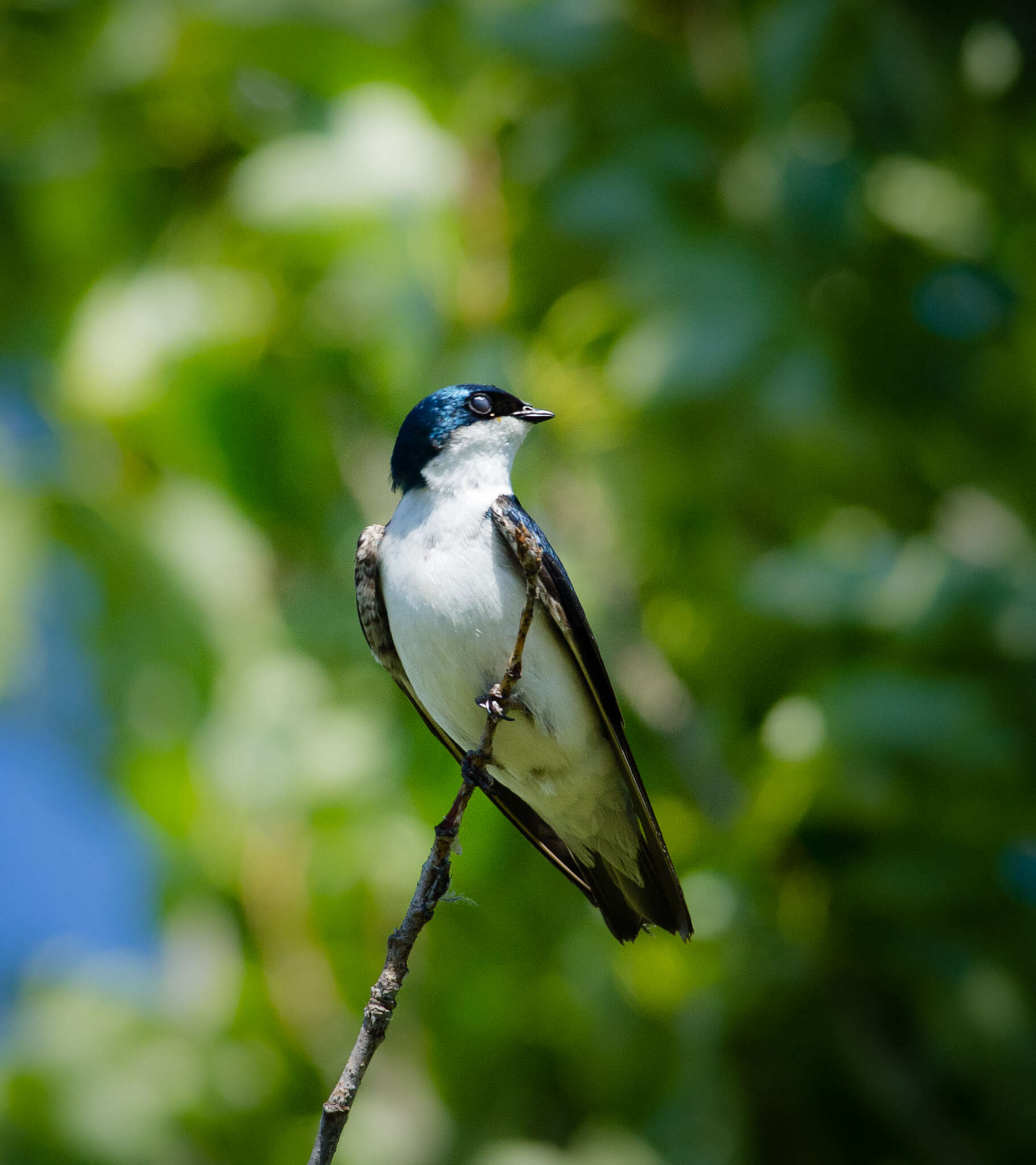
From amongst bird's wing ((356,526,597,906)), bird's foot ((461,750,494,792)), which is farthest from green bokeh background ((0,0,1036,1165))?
bird's foot ((461,750,494,792))

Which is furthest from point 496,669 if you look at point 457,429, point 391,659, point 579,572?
point 579,572

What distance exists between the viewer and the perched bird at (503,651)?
234 cm

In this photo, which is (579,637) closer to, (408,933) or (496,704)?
(496,704)

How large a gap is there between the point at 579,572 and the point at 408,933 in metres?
1.99

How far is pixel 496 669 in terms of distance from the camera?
2344mm

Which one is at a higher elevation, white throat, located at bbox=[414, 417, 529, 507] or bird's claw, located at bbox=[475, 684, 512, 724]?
white throat, located at bbox=[414, 417, 529, 507]

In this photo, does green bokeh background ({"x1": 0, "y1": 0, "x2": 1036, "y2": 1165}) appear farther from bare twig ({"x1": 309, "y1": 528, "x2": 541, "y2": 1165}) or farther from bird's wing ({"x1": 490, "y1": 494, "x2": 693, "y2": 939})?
bare twig ({"x1": 309, "y1": 528, "x2": 541, "y2": 1165})

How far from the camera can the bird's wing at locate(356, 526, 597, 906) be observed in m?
2.67

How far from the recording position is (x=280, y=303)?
436 centimetres

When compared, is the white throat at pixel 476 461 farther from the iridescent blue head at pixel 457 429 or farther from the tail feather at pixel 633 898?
the tail feather at pixel 633 898

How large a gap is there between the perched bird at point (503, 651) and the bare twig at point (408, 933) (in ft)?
0.79

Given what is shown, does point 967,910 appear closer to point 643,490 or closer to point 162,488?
point 643,490

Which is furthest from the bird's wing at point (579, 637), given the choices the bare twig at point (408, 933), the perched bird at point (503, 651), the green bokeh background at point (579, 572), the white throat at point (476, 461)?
the green bokeh background at point (579, 572)

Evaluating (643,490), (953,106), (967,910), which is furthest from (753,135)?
(967,910)
